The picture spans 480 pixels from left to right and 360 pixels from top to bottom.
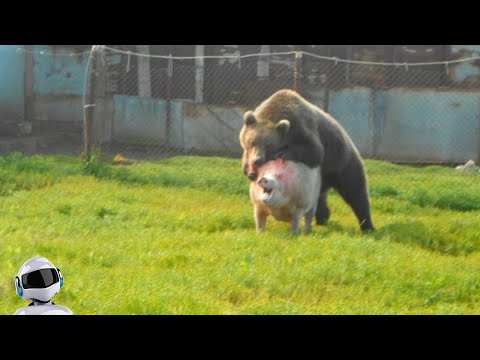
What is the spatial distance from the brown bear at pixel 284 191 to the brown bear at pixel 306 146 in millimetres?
100

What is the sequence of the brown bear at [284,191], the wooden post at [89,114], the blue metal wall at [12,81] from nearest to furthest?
the brown bear at [284,191]
the wooden post at [89,114]
the blue metal wall at [12,81]

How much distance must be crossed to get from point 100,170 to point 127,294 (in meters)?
5.13

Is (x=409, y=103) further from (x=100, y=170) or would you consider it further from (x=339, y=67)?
(x=100, y=170)

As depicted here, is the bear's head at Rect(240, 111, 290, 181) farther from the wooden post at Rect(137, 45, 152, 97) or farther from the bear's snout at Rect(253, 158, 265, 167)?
the wooden post at Rect(137, 45, 152, 97)

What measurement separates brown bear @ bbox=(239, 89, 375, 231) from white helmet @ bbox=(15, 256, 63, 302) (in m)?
3.50

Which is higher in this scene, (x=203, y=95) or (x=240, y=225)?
(x=203, y=95)

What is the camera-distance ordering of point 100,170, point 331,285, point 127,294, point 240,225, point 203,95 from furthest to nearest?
point 203,95
point 100,170
point 240,225
point 331,285
point 127,294

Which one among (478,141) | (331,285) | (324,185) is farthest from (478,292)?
(478,141)

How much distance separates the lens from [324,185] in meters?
8.93

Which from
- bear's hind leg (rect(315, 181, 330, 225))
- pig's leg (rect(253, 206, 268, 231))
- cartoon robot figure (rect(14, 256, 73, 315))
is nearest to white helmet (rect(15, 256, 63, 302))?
cartoon robot figure (rect(14, 256, 73, 315))

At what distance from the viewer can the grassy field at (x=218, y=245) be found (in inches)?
249

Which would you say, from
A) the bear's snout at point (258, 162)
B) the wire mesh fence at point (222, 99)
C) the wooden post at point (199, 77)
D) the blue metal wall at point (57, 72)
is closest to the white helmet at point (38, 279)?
the bear's snout at point (258, 162)

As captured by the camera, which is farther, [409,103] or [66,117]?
[66,117]

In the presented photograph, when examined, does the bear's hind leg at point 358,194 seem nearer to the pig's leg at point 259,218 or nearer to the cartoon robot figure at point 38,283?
the pig's leg at point 259,218
